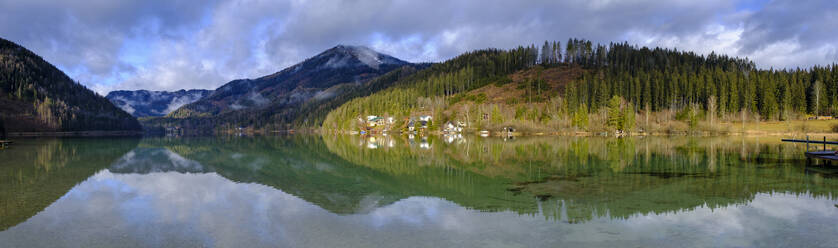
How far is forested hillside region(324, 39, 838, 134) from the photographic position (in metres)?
97.2

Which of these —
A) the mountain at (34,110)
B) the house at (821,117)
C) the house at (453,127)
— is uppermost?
the mountain at (34,110)

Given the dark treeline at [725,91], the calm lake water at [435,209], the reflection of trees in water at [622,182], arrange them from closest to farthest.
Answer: the calm lake water at [435,209]
the reflection of trees in water at [622,182]
the dark treeline at [725,91]

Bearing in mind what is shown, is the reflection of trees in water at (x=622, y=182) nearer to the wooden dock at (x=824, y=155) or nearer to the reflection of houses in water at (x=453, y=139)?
the wooden dock at (x=824, y=155)

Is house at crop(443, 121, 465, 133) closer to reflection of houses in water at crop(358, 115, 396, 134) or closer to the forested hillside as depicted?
the forested hillside

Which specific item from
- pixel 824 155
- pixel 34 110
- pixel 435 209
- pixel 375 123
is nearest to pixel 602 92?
pixel 375 123

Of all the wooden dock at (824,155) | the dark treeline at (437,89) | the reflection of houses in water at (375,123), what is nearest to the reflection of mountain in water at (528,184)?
the wooden dock at (824,155)

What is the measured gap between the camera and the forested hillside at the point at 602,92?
319ft

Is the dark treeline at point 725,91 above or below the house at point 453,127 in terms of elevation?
above

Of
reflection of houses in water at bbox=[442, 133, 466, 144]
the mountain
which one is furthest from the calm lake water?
the mountain

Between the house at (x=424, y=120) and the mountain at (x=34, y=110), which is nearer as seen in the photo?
the house at (x=424, y=120)

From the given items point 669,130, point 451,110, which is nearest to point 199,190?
point 669,130

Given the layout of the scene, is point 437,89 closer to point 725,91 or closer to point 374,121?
point 374,121

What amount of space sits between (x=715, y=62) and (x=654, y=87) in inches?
2431

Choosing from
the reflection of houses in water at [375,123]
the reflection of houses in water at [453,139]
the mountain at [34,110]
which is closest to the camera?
the reflection of houses in water at [453,139]
